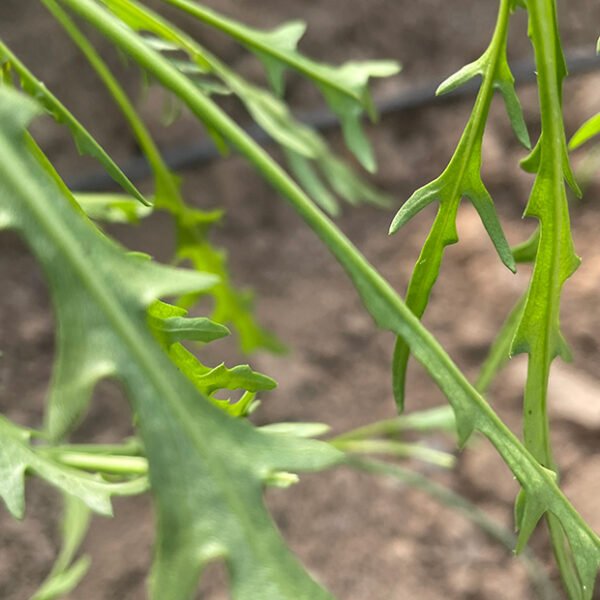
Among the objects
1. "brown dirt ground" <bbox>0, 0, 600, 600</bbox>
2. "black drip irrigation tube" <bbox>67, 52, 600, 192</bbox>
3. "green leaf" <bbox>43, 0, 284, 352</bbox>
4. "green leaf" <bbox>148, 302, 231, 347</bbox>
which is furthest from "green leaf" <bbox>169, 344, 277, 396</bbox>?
"black drip irrigation tube" <bbox>67, 52, 600, 192</bbox>

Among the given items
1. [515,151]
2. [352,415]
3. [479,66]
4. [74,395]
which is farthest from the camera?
[515,151]

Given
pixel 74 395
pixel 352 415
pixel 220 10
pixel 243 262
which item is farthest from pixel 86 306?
pixel 220 10

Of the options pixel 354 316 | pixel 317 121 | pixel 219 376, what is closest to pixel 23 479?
pixel 219 376

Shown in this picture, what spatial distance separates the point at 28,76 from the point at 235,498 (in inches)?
10.6

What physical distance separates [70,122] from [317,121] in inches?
36.5

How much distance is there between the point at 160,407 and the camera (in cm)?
28

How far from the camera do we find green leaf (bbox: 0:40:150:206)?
1.25ft

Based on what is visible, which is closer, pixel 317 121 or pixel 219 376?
pixel 219 376

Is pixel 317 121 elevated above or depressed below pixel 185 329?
below

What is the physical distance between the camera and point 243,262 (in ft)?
4.00

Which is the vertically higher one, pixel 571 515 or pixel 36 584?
pixel 571 515

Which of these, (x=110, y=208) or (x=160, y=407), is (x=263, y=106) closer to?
(x=110, y=208)

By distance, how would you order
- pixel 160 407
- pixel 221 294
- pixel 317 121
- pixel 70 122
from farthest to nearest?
pixel 317 121 → pixel 221 294 → pixel 70 122 → pixel 160 407

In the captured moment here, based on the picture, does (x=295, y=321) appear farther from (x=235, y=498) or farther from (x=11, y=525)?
(x=235, y=498)
